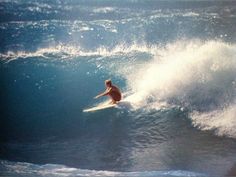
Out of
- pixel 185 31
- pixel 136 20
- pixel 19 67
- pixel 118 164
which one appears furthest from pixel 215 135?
pixel 19 67

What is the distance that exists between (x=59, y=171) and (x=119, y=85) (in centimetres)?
120

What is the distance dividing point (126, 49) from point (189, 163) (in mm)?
1784

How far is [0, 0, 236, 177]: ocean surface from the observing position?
450 centimetres

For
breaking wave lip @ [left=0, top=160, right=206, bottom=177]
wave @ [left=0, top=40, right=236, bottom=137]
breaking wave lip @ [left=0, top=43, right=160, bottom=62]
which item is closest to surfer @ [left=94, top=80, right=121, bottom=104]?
wave @ [left=0, top=40, right=236, bottom=137]

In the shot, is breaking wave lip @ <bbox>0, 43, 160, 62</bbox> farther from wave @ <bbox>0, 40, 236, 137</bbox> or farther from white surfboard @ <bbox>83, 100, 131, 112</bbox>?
white surfboard @ <bbox>83, 100, 131, 112</bbox>

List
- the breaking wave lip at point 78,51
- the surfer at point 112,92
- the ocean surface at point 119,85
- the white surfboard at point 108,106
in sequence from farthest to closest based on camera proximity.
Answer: the breaking wave lip at point 78,51
the white surfboard at point 108,106
the surfer at point 112,92
the ocean surface at point 119,85

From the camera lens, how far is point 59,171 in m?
4.38

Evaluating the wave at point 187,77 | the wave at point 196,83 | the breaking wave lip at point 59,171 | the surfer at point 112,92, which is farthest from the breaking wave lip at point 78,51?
the breaking wave lip at point 59,171

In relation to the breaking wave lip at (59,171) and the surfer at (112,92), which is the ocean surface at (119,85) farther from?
the surfer at (112,92)

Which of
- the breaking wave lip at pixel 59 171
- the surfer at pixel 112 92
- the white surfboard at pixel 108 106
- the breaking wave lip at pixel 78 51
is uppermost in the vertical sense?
the breaking wave lip at pixel 78 51

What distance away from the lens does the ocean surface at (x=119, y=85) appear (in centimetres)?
450

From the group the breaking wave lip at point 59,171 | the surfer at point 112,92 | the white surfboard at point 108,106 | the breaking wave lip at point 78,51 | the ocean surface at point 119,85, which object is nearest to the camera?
the breaking wave lip at point 59,171

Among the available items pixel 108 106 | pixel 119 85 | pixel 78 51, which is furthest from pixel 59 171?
pixel 78 51

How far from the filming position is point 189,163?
4.39m
